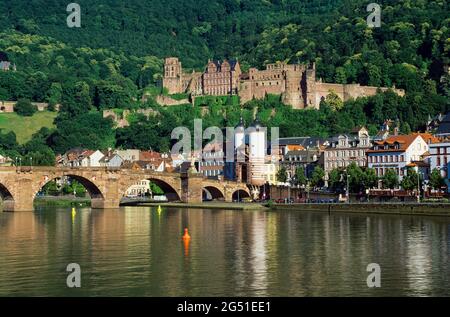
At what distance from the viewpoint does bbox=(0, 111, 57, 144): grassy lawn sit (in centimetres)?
13500

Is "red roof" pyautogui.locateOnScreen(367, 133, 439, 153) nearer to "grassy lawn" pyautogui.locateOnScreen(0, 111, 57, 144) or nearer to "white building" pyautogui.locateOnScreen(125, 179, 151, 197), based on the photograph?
"white building" pyautogui.locateOnScreen(125, 179, 151, 197)

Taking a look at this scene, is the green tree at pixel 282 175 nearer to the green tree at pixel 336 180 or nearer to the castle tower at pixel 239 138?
the castle tower at pixel 239 138

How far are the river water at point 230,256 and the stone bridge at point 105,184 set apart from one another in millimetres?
12371

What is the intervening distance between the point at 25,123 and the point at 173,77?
20.7 meters

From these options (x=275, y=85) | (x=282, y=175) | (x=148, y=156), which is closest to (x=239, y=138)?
(x=282, y=175)

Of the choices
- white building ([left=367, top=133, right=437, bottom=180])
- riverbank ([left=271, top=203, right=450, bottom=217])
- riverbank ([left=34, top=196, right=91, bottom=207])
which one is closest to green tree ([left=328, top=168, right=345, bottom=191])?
white building ([left=367, top=133, right=437, bottom=180])

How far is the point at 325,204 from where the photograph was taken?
74.1 m

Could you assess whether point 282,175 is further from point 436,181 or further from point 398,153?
point 436,181

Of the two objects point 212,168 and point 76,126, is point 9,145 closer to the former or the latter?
point 76,126

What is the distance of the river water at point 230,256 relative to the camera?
36375 millimetres

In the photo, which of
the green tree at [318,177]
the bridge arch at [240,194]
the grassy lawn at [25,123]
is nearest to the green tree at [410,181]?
the green tree at [318,177]

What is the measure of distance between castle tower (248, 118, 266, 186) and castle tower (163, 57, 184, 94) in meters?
39.9

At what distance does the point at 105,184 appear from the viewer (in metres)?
85.8

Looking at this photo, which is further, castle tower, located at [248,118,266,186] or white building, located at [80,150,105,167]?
white building, located at [80,150,105,167]
